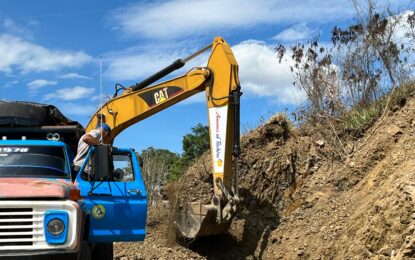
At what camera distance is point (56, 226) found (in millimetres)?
5656

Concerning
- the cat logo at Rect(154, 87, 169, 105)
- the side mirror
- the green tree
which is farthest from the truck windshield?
the green tree

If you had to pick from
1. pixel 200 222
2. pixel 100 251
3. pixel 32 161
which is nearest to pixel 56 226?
pixel 32 161

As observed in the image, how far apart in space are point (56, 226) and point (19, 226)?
0.38 meters

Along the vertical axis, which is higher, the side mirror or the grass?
the grass

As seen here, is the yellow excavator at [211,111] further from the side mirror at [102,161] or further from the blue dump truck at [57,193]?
the side mirror at [102,161]

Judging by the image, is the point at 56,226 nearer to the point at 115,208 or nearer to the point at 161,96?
the point at 115,208

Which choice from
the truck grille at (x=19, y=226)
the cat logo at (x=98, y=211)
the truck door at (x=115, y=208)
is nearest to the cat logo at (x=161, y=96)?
the truck door at (x=115, y=208)

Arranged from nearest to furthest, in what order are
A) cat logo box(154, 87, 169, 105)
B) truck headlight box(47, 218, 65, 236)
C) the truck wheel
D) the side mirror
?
truck headlight box(47, 218, 65, 236), the side mirror, the truck wheel, cat logo box(154, 87, 169, 105)

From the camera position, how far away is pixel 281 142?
12484 mm

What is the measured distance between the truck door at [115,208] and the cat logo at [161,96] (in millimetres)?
2651

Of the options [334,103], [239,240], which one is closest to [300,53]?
[334,103]

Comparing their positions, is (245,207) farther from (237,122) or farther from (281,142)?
(237,122)

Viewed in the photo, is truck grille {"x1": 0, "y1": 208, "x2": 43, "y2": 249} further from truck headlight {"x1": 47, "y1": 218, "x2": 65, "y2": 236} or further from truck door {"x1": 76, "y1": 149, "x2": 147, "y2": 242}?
truck door {"x1": 76, "y1": 149, "x2": 147, "y2": 242}

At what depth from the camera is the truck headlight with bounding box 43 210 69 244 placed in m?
5.62
